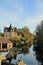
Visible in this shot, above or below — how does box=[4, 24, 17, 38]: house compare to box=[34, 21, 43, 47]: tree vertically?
above

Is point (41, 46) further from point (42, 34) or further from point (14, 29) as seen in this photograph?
point (14, 29)

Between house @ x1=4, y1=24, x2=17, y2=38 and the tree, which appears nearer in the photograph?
the tree

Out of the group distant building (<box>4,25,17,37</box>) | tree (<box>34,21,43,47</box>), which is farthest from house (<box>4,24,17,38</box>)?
tree (<box>34,21,43,47</box>)

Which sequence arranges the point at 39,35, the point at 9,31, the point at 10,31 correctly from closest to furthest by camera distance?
the point at 39,35
the point at 10,31
the point at 9,31

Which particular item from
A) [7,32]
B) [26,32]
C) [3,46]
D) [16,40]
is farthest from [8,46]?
[7,32]

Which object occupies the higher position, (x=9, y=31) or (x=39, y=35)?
(x=9, y=31)

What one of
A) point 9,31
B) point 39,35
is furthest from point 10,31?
point 39,35

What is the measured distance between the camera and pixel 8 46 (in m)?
44.7

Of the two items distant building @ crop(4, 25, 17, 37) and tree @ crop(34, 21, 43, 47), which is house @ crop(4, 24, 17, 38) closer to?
distant building @ crop(4, 25, 17, 37)

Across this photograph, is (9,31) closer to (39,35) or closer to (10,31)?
(10,31)

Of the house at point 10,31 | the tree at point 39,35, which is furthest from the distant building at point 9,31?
the tree at point 39,35

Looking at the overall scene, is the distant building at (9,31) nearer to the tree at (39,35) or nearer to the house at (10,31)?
the house at (10,31)

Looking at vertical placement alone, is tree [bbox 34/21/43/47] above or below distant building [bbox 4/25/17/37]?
below

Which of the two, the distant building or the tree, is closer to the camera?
the tree
